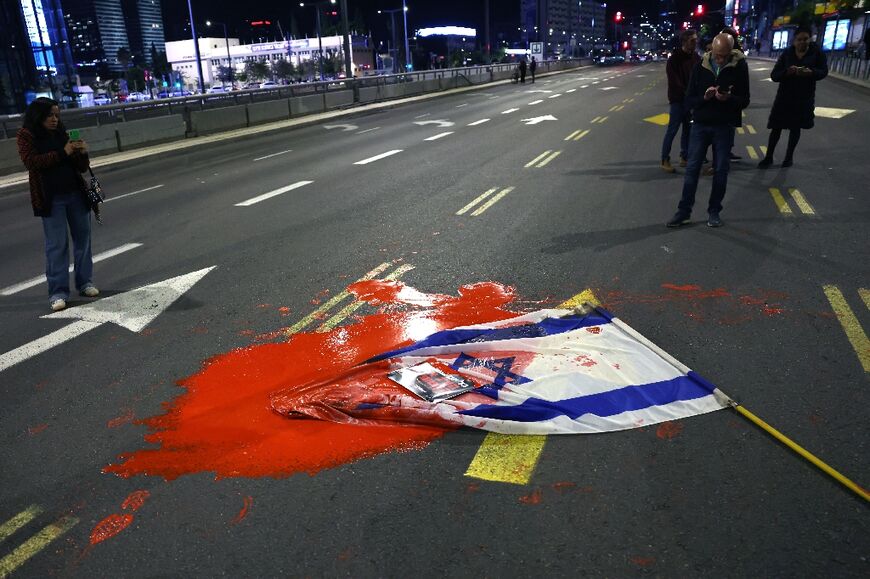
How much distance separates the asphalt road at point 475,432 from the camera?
287cm

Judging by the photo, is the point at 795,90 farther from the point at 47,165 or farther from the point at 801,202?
the point at 47,165

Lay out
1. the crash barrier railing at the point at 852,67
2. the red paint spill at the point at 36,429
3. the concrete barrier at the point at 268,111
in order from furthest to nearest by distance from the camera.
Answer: the crash barrier railing at the point at 852,67, the concrete barrier at the point at 268,111, the red paint spill at the point at 36,429

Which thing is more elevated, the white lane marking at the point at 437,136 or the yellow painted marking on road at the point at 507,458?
the white lane marking at the point at 437,136

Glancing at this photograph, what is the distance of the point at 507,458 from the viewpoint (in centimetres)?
349

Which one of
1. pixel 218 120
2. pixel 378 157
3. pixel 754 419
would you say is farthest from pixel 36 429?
pixel 218 120

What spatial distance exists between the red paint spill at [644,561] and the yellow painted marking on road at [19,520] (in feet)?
9.82

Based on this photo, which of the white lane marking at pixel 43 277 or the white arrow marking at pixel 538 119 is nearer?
the white lane marking at pixel 43 277

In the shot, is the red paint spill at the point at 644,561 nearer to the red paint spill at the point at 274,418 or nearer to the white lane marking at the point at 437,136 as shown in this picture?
the red paint spill at the point at 274,418

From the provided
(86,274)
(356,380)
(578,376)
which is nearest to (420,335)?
(356,380)

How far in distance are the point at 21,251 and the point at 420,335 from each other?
6845mm

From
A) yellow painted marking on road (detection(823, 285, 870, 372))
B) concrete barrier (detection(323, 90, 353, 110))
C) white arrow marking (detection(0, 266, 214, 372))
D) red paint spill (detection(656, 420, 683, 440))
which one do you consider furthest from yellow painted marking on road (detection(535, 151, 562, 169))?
concrete barrier (detection(323, 90, 353, 110))

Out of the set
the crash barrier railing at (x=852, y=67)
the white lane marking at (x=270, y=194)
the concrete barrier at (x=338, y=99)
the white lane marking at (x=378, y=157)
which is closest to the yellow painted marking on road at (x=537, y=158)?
the white lane marking at (x=378, y=157)

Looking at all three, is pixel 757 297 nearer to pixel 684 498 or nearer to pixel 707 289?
pixel 707 289

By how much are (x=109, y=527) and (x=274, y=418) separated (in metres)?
1.13
